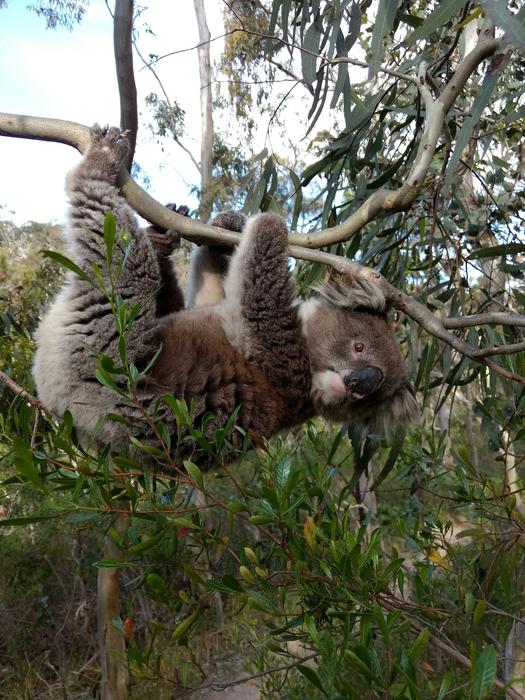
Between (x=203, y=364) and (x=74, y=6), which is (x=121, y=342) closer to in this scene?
(x=203, y=364)

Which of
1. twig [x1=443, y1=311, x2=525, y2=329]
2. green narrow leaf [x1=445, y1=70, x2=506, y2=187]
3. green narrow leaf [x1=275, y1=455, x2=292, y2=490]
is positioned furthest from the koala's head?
green narrow leaf [x1=275, y1=455, x2=292, y2=490]

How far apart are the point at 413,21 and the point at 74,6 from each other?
1153 cm

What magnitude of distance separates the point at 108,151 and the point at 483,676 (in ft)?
6.89

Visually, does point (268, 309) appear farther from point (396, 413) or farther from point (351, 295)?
point (396, 413)

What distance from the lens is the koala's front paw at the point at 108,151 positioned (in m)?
2.28

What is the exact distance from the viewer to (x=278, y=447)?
157 centimetres

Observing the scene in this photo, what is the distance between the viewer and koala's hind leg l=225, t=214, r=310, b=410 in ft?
8.60

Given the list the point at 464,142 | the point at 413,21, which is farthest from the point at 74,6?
the point at 464,142

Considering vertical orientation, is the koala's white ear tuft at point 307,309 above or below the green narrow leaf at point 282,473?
above

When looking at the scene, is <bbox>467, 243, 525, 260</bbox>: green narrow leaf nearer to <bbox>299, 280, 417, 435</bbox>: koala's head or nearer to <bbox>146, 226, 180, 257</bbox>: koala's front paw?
<bbox>299, 280, 417, 435</bbox>: koala's head

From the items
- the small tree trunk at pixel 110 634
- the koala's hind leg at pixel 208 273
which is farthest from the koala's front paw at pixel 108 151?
the small tree trunk at pixel 110 634

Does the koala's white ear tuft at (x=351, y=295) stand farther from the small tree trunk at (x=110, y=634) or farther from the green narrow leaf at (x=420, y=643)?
the small tree trunk at (x=110, y=634)

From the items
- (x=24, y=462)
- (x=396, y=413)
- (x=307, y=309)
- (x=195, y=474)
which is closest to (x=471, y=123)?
(x=195, y=474)

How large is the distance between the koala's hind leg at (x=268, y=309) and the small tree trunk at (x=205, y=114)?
397 inches
